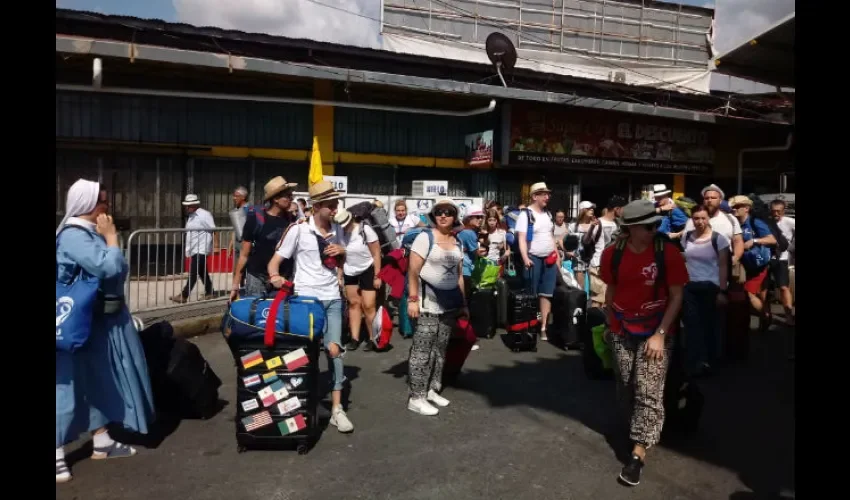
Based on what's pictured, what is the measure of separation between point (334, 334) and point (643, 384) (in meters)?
2.36

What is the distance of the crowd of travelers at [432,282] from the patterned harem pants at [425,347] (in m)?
0.01

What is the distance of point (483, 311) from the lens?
8.52 meters

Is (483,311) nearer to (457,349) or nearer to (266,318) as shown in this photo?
(457,349)

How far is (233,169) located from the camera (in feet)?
44.3

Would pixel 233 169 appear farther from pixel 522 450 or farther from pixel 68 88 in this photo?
pixel 522 450

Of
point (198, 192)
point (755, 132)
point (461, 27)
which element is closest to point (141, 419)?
point (198, 192)

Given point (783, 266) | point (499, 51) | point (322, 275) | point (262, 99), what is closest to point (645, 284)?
point (322, 275)

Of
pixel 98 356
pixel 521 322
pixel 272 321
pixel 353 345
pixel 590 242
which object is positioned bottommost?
pixel 353 345

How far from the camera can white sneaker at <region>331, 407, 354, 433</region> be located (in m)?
5.01

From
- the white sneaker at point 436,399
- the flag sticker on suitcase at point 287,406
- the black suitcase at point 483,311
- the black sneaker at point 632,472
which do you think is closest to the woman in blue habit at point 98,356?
the flag sticker on suitcase at point 287,406

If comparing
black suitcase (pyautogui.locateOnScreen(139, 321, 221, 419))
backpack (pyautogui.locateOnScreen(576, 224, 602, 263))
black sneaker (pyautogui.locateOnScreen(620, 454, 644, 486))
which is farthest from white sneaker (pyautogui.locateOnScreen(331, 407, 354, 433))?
backpack (pyautogui.locateOnScreen(576, 224, 602, 263))

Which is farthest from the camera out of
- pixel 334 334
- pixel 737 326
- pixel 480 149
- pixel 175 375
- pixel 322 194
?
pixel 480 149

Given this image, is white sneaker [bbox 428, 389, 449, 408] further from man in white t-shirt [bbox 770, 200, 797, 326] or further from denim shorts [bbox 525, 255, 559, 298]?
man in white t-shirt [bbox 770, 200, 797, 326]

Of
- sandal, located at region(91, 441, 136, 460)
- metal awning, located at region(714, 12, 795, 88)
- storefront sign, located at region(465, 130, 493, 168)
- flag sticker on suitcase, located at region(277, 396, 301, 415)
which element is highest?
metal awning, located at region(714, 12, 795, 88)
